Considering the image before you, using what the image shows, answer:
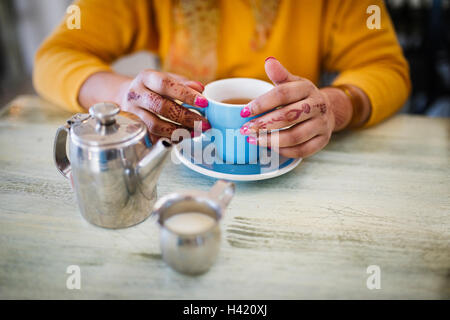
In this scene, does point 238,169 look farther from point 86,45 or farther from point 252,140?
point 86,45

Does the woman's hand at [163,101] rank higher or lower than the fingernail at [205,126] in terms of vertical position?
higher

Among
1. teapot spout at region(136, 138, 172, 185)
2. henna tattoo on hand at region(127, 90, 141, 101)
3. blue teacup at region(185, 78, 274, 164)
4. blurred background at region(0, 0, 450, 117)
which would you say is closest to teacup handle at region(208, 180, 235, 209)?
teapot spout at region(136, 138, 172, 185)

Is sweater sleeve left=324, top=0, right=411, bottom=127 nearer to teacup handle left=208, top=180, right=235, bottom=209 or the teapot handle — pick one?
teacup handle left=208, top=180, right=235, bottom=209

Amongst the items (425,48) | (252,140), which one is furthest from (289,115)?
(425,48)

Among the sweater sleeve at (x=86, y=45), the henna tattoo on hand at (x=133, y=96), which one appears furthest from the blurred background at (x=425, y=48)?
the henna tattoo on hand at (x=133, y=96)

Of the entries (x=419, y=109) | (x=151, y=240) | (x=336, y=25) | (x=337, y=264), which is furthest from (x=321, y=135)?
(x=419, y=109)

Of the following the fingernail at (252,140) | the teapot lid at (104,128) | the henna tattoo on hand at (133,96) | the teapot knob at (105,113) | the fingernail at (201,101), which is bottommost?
the fingernail at (252,140)

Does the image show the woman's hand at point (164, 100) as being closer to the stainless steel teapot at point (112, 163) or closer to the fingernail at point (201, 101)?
the fingernail at point (201, 101)

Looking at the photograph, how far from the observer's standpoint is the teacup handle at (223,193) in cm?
55

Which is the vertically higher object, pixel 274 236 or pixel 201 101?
pixel 201 101

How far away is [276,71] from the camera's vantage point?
0.76 meters

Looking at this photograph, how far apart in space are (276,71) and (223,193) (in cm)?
32

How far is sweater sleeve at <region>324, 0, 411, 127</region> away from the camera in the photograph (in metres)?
1.05
